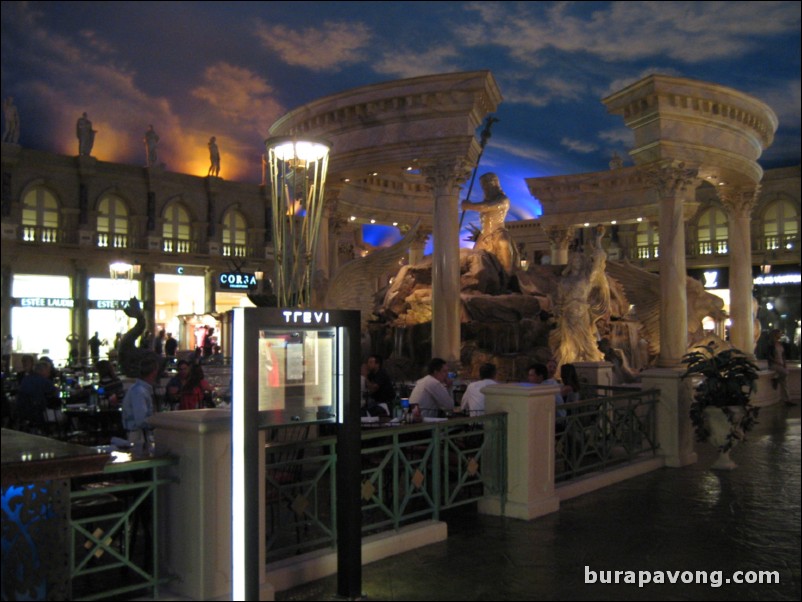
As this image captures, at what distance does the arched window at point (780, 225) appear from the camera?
33.8 meters

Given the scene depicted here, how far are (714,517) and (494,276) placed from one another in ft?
34.2

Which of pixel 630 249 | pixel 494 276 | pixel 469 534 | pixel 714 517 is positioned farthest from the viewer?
pixel 630 249

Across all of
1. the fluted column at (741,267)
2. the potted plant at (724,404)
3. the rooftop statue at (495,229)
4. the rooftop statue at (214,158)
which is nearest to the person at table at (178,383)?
the potted plant at (724,404)

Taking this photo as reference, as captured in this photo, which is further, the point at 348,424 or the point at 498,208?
the point at 498,208

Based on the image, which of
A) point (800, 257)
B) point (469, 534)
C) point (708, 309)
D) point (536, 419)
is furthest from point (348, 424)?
point (800, 257)

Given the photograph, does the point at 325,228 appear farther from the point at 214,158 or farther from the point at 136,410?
the point at 214,158

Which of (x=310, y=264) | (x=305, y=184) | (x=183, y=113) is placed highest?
(x=183, y=113)

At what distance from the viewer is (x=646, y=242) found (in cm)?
3800

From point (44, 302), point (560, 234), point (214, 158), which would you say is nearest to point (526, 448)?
point (560, 234)

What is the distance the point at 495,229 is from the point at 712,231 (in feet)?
75.9

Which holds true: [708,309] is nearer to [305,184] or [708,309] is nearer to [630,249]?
[305,184]

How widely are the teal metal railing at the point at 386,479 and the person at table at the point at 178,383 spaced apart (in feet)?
9.40

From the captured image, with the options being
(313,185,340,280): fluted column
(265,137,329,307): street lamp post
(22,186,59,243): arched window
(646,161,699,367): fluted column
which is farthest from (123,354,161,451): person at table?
(22,186,59,243): arched window

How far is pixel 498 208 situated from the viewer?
56.6 ft
